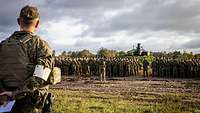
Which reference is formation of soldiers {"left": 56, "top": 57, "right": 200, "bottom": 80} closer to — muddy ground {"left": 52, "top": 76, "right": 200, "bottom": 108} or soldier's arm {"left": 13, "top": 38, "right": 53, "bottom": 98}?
muddy ground {"left": 52, "top": 76, "right": 200, "bottom": 108}

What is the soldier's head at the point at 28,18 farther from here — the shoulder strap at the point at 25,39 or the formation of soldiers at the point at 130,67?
Result: the formation of soldiers at the point at 130,67

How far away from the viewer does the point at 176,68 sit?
1780 inches

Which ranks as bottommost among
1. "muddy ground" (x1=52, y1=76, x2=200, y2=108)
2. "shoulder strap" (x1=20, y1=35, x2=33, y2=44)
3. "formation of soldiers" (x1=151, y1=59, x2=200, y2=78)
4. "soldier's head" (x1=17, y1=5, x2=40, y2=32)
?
"muddy ground" (x1=52, y1=76, x2=200, y2=108)

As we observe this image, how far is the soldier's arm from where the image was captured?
4.22 metres

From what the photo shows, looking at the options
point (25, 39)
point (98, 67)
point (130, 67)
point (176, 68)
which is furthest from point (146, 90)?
point (25, 39)

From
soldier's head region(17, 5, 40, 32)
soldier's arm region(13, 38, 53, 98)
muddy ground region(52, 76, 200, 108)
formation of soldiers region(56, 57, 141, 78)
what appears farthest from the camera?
formation of soldiers region(56, 57, 141, 78)

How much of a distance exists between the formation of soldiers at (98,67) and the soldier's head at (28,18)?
41965mm

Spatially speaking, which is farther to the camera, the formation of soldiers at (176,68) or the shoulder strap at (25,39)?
the formation of soldiers at (176,68)

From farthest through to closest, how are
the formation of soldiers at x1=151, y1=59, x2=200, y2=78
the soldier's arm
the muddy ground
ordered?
the formation of soldiers at x1=151, y1=59, x2=200, y2=78
the muddy ground
the soldier's arm

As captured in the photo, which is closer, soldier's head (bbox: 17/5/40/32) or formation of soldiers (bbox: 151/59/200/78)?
soldier's head (bbox: 17/5/40/32)

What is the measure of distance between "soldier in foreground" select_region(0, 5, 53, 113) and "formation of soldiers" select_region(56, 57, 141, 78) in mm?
41971

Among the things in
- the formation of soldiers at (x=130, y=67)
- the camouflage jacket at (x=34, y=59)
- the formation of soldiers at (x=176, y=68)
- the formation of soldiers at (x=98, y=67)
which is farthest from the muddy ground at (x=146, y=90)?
the formation of soldiers at (x=98, y=67)

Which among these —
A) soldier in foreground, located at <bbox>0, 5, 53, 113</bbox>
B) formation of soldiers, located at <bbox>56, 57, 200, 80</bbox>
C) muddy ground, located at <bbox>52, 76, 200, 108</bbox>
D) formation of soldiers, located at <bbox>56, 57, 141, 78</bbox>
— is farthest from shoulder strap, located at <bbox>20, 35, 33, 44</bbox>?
formation of soldiers, located at <bbox>56, 57, 141, 78</bbox>

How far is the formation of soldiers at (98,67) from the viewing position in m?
47.2
